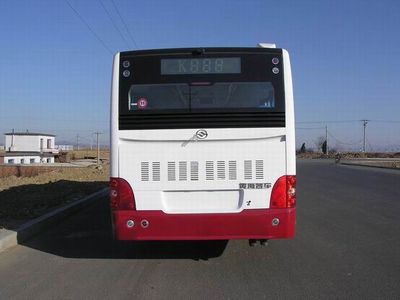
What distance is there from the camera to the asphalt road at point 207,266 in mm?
6141

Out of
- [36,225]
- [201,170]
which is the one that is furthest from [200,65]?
[36,225]

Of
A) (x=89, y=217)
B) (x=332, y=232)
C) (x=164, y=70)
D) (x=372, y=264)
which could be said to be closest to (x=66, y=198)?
(x=89, y=217)

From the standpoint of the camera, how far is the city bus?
7145 millimetres

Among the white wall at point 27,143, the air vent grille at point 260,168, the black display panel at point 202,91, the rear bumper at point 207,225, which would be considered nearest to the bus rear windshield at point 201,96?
the black display panel at point 202,91

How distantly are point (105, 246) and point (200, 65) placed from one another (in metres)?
3.54

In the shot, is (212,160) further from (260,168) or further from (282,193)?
(282,193)

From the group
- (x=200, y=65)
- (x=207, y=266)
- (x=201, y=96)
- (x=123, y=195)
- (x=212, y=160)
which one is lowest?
(x=207, y=266)

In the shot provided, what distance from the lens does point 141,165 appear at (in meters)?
7.20

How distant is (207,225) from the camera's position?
23.4 feet

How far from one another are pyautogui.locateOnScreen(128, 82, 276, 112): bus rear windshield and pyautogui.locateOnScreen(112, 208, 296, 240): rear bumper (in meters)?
A: 1.40

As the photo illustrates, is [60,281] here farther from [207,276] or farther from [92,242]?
[92,242]

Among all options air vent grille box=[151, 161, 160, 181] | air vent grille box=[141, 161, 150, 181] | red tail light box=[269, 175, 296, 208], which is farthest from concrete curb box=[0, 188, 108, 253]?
red tail light box=[269, 175, 296, 208]

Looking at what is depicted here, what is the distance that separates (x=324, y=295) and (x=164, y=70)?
3535 millimetres

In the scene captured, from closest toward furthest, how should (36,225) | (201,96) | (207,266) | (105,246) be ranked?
1. (201,96)
2. (207,266)
3. (105,246)
4. (36,225)
